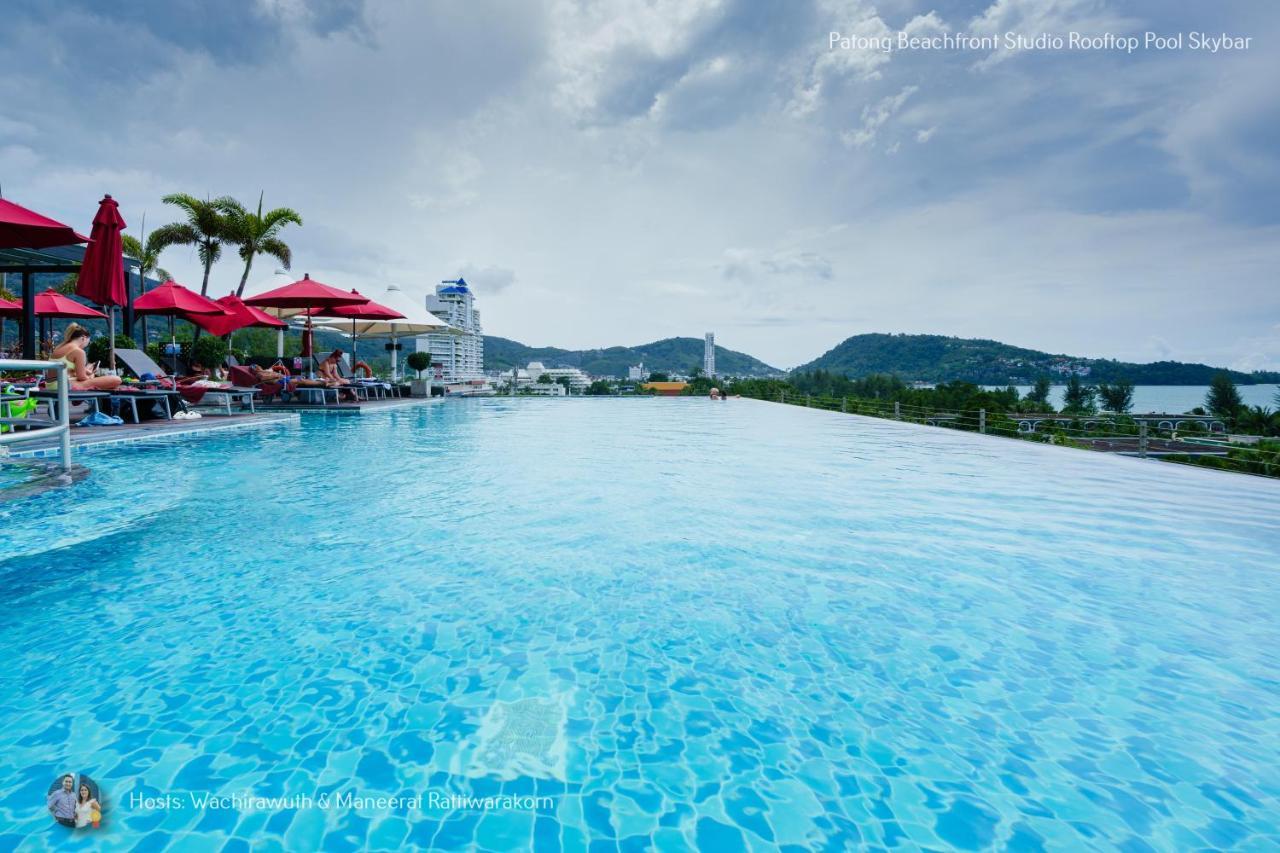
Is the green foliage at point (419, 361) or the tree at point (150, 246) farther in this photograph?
the green foliage at point (419, 361)

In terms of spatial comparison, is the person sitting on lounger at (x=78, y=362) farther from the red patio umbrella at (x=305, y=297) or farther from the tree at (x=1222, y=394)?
the tree at (x=1222, y=394)

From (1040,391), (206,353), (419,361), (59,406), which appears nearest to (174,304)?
(206,353)

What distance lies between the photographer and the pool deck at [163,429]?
6398 millimetres

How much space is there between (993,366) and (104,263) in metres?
53.4

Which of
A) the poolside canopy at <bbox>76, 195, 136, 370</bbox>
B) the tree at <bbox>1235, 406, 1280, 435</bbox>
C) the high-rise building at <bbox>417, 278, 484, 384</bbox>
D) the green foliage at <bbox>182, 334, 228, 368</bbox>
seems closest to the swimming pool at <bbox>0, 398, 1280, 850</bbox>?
the poolside canopy at <bbox>76, 195, 136, 370</bbox>

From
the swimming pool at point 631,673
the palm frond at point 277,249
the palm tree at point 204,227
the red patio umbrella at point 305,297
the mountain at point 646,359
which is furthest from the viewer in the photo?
the mountain at point 646,359

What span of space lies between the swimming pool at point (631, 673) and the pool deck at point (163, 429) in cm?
239

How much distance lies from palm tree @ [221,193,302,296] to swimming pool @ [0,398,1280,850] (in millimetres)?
20358

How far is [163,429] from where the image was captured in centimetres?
802

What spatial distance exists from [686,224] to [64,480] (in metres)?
17.6

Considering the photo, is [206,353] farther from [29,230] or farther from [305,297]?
[29,230]

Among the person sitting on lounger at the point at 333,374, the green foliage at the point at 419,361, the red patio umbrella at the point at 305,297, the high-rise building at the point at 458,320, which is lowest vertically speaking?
the person sitting on lounger at the point at 333,374

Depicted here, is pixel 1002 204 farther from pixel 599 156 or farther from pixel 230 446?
pixel 230 446

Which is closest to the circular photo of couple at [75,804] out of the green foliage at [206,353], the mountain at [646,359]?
the green foliage at [206,353]
